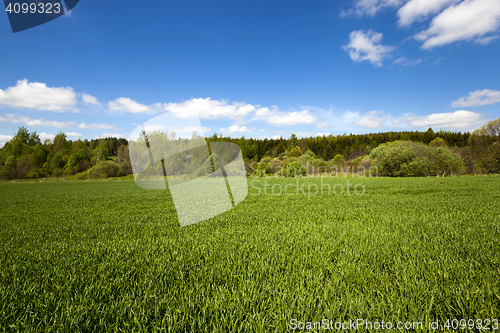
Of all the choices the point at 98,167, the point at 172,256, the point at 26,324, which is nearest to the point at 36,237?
the point at 172,256

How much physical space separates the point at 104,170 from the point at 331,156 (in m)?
84.3

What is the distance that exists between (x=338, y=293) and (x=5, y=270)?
429cm

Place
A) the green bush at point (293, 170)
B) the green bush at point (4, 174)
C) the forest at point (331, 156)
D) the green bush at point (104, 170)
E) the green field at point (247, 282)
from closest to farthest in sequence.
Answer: the green field at point (247, 282), the forest at point (331, 156), the green bush at point (293, 170), the green bush at point (4, 174), the green bush at point (104, 170)

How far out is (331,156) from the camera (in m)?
93.2

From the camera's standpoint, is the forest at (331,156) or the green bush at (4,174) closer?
the forest at (331,156)

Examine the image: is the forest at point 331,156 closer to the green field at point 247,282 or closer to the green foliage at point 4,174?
the green foliage at point 4,174

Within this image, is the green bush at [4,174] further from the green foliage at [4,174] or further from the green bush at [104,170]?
the green bush at [104,170]

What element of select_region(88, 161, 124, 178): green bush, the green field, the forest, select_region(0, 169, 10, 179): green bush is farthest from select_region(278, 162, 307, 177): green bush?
select_region(0, 169, 10, 179): green bush

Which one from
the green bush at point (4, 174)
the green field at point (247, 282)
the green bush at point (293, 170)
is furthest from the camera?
the green bush at point (4, 174)

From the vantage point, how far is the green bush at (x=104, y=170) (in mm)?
53031

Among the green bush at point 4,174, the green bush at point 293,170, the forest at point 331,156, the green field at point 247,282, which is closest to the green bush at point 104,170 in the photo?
the forest at point 331,156

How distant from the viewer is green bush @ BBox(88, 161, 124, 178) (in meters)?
53.0

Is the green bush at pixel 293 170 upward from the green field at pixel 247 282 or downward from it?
downward

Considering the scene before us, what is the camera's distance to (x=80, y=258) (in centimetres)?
326
